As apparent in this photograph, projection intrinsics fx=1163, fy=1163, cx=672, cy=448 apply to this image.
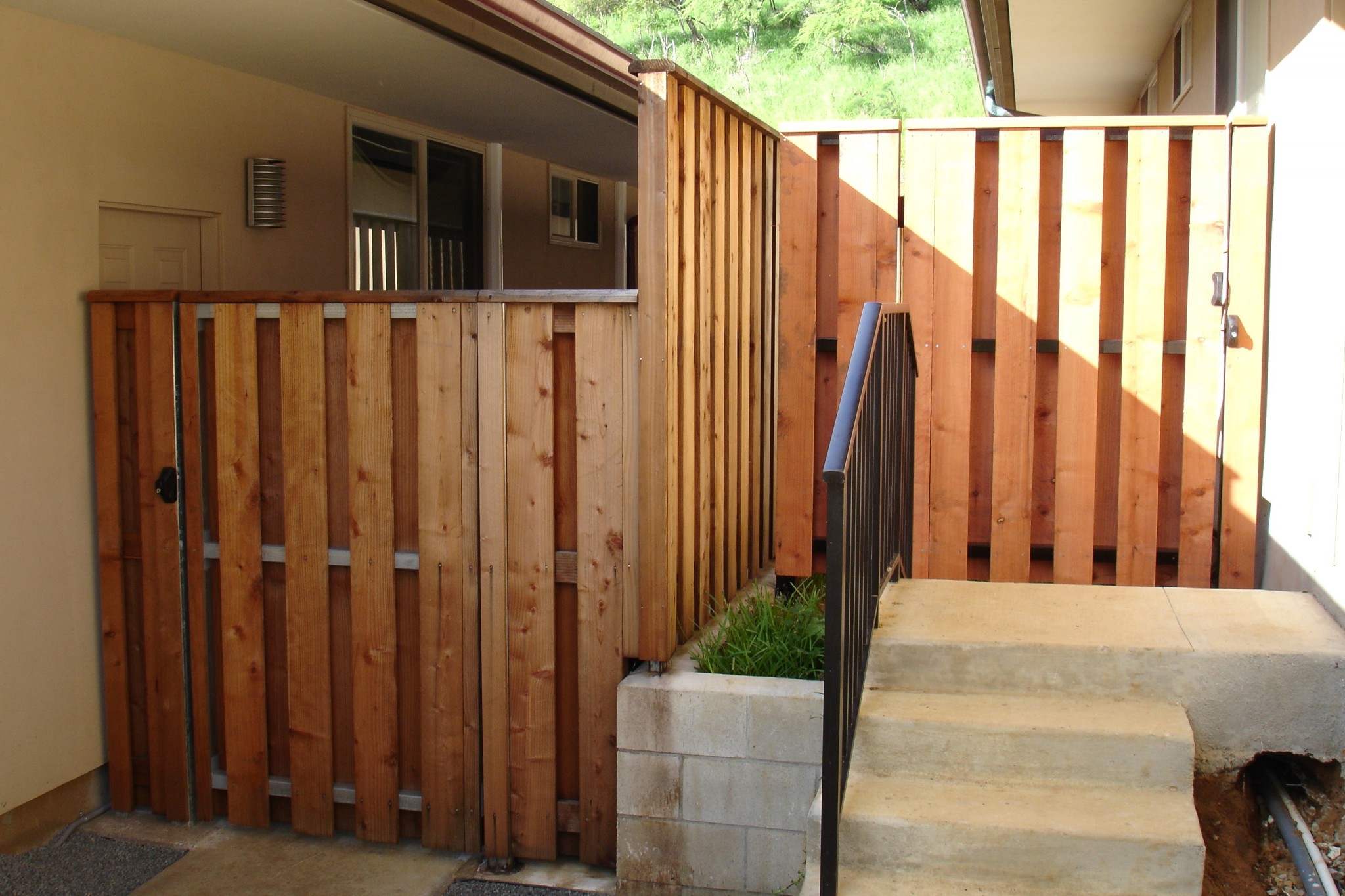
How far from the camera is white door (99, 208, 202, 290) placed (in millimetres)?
5324

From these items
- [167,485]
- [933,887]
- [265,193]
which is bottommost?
[933,887]

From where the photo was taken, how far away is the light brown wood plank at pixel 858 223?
473cm

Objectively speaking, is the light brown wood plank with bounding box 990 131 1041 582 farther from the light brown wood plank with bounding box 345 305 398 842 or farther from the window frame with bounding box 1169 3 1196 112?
the window frame with bounding box 1169 3 1196 112

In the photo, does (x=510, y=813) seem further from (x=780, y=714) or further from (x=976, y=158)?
(x=976, y=158)

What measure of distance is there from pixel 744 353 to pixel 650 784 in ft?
6.47

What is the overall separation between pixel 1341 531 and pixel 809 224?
2.30 meters

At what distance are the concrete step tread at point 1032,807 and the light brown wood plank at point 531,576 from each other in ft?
5.34

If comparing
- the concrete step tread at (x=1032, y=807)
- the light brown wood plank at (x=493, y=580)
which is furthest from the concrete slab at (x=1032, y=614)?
the light brown wood plank at (x=493, y=580)

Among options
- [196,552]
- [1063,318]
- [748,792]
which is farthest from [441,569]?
[1063,318]

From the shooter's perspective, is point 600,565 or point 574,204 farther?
point 574,204

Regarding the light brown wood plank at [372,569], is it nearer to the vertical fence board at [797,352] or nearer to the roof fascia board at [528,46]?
the roof fascia board at [528,46]

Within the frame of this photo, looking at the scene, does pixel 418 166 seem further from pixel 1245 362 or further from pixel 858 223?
pixel 1245 362

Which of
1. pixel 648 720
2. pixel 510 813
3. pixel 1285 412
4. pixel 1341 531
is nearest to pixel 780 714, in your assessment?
pixel 648 720

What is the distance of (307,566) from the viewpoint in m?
4.79
